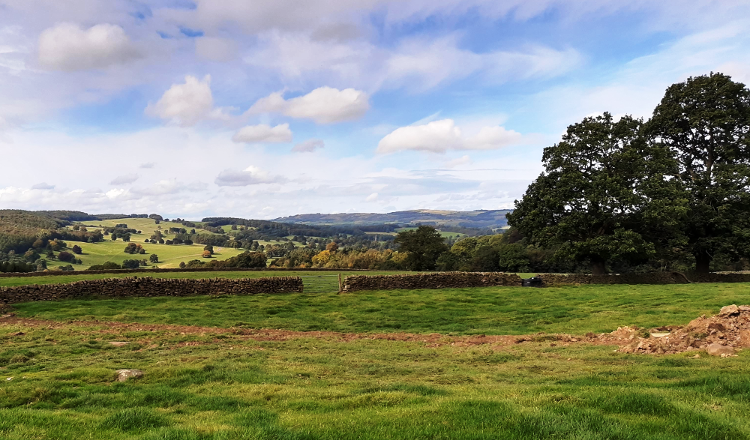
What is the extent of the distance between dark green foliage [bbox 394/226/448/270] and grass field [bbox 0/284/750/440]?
37362 millimetres

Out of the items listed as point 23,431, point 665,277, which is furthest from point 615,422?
point 665,277

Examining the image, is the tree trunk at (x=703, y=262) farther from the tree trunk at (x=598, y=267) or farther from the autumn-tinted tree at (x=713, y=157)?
the tree trunk at (x=598, y=267)

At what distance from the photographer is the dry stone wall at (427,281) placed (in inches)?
1215

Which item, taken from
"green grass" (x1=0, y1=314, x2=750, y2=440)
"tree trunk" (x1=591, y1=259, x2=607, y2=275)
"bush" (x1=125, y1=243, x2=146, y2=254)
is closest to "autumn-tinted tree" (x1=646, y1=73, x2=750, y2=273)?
"tree trunk" (x1=591, y1=259, x2=607, y2=275)

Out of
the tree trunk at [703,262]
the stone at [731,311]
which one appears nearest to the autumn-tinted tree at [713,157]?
the tree trunk at [703,262]

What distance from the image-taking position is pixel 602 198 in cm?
3338

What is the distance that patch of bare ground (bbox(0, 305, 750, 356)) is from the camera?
1071 cm

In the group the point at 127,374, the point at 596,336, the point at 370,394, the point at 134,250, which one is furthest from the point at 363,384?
the point at 134,250

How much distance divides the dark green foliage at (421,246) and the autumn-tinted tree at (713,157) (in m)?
27.6

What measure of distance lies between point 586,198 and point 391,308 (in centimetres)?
2009

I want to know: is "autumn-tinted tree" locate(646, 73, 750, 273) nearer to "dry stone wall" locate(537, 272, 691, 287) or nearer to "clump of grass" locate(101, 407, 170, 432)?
"dry stone wall" locate(537, 272, 691, 287)

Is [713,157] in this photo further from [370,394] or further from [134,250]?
[134,250]

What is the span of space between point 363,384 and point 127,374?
5084mm

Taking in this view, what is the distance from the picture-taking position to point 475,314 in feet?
69.6
